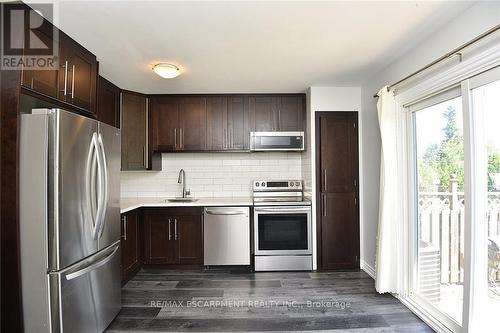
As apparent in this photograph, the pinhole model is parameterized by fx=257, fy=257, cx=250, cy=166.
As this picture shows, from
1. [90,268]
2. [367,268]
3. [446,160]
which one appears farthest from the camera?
[367,268]

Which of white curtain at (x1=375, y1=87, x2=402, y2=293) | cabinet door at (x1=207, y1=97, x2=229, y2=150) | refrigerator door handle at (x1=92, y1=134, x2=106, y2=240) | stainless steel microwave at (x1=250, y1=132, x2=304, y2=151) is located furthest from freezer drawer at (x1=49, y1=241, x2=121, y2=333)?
white curtain at (x1=375, y1=87, x2=402, y2=293)

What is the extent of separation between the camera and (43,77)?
5.82 feet

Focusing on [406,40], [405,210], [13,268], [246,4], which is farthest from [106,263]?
[406,40]

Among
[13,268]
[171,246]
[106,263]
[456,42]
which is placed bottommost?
[171,246]

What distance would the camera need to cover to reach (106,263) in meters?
2.08

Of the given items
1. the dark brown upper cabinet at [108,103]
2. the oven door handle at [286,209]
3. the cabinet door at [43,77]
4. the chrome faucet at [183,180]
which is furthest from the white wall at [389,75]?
the dark brown upper cabinet at [108,103]

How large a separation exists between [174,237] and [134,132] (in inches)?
59.2

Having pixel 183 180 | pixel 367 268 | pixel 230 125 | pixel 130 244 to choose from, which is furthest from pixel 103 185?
pixel 367 268

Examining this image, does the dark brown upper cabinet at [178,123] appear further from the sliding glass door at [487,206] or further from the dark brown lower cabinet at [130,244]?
the sliding glass door at [487,206]

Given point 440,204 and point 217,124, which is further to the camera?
point 217,124

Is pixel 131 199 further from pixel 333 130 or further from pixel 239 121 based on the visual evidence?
pixel 333 130

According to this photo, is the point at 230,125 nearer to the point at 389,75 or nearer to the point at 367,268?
the point at 389,75

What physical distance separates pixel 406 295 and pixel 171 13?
10.3ft

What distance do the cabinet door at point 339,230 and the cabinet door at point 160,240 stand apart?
1.97m
